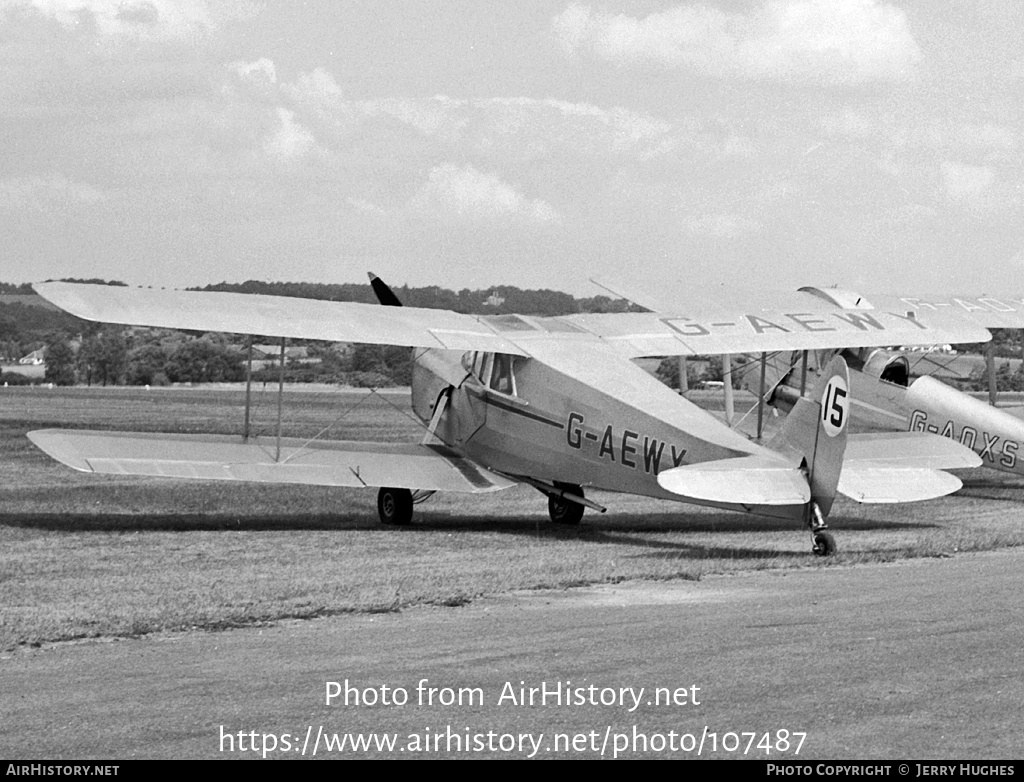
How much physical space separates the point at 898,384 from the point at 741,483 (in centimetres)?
860

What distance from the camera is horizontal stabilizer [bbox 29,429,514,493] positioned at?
1752 cm

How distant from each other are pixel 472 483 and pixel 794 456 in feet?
15.9

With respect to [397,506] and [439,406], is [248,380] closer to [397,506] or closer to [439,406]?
[397,506]

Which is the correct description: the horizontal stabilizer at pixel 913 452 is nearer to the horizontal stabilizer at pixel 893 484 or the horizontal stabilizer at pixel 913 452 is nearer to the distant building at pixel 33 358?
the horizontal stabilizer at pixel 893 484

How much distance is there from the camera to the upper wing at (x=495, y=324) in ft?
52.1

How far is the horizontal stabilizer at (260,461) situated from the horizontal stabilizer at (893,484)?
4.49 meters

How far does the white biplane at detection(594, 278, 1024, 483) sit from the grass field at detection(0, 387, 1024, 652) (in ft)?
3.00

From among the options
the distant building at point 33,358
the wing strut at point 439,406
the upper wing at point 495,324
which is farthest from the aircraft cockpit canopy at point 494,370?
the distant building at point 33,358

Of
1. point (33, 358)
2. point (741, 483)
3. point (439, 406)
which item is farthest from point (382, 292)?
point (33, 358)

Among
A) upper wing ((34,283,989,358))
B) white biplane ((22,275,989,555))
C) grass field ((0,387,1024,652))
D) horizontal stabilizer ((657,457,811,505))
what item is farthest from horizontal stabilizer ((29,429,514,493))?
horizontal stabilizer ((657,457,811,505))

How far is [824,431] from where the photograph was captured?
13789 mm

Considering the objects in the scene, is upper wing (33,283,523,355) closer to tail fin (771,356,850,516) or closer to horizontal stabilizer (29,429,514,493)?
horizontal stabilizer (29,429,514,493)

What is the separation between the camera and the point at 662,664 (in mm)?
8594
